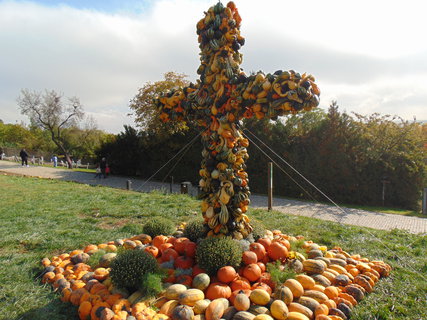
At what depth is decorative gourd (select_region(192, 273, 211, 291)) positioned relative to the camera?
350 cm

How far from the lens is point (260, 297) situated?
10.5ft

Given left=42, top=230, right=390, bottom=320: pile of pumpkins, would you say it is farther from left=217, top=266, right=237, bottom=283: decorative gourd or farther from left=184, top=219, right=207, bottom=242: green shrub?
left=184, top=219, right=207, bottom=242: green shrub

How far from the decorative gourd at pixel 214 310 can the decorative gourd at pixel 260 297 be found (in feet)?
1.23

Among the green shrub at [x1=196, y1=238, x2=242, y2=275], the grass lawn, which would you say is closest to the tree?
the grass lawn

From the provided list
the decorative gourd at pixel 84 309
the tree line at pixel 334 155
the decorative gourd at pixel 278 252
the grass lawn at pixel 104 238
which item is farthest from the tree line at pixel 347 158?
the decorative gourd at pixel 84 309

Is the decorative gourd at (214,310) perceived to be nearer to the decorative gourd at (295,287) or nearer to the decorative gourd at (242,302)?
the decorative gourd at (242,302)

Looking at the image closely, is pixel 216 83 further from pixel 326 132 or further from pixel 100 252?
pixel 326 132

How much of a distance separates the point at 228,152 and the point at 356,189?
11925mm

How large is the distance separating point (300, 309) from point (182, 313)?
120 cm

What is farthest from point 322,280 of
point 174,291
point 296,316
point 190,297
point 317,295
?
point 174,291

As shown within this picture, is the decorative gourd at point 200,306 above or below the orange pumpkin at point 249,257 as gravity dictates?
below

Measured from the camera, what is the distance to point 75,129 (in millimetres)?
43375

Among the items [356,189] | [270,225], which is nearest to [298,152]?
[356,189]

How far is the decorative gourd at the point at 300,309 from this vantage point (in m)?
3.05
